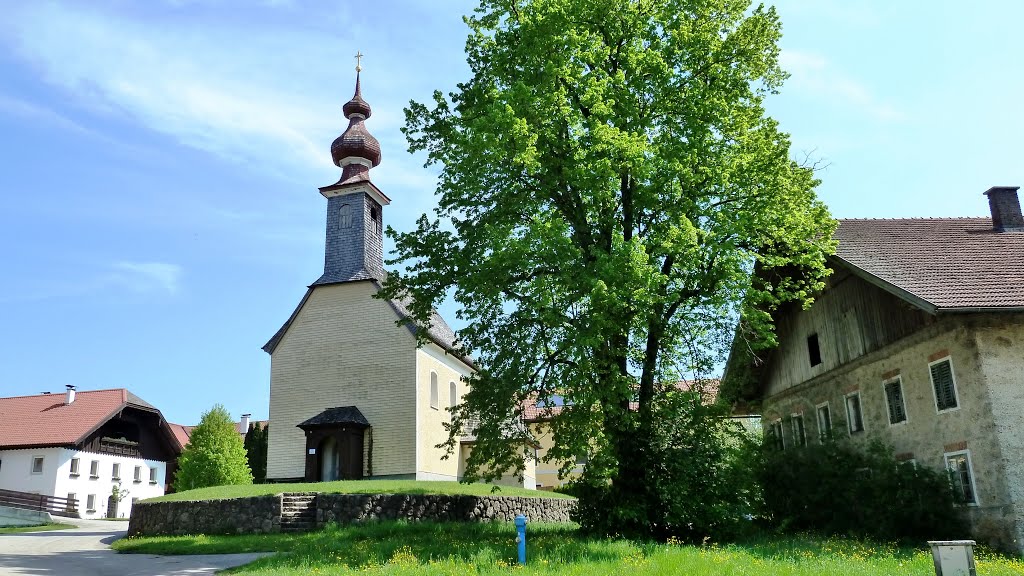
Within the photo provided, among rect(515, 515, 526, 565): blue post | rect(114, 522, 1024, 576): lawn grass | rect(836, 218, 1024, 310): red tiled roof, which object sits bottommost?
rect(114, 522, 1024, 576): lawn grass

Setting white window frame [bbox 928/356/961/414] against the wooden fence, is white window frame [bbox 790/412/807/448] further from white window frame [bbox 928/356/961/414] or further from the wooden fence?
the wooden fence

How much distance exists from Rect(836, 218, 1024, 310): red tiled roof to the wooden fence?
38.9m

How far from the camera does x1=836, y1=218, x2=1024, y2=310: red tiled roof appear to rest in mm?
16906

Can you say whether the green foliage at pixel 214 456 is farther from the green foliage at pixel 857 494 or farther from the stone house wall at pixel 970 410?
the stone house wall at pixel 970 410

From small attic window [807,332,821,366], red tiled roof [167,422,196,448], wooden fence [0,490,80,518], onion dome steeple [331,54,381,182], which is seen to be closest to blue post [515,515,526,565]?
small attic window [807,332,821,366]

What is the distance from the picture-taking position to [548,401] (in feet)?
58.9

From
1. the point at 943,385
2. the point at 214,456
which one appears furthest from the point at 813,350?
the point at 214,456

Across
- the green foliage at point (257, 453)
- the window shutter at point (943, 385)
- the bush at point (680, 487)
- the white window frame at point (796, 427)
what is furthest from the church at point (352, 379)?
the window shutter at point (943, 385)

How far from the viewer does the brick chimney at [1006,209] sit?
71.6 feet

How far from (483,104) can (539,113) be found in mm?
2745

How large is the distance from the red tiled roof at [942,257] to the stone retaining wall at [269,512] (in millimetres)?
13434

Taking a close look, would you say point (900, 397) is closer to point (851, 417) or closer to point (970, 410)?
point (851, 417)

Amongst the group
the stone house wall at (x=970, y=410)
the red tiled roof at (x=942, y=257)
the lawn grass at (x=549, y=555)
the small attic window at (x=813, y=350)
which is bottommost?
the lawn grass at (x=549, y=555)

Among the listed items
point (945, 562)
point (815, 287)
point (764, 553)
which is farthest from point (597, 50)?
point (945, 562)
